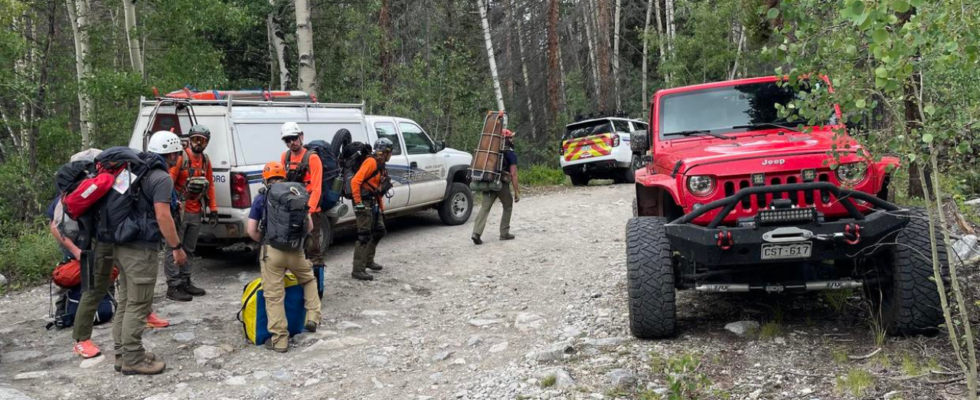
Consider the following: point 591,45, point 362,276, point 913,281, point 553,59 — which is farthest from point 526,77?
point 913,281

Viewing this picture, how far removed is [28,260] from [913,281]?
29.5ft

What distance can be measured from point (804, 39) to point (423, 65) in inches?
524

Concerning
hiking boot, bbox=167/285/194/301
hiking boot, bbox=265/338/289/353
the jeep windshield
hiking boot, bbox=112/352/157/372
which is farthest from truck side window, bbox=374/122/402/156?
hiking boot, bbox=112/352/157/372

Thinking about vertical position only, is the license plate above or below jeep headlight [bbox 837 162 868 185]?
below

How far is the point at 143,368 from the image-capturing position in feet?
16.9

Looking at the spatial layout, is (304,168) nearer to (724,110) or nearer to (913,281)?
(724,110)

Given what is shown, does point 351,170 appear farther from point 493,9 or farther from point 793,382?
point 493,9

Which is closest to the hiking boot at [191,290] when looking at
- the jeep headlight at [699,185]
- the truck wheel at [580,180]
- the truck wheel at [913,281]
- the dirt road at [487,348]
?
the dirt road at [487,348]

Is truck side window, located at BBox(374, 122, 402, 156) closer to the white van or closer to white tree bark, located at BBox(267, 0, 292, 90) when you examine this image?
the white van

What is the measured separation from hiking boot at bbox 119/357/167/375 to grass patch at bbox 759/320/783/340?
13.9ft

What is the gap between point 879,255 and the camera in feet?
15.4

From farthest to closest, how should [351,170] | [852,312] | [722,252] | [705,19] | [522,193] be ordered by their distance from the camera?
1. [705,19]
2. [522,193]
3. [351,170]
4. [852,312]
5. [722,252]

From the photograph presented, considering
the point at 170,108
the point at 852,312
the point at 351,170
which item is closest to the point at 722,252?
the point at 852,312

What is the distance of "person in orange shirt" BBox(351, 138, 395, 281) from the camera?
773cm
